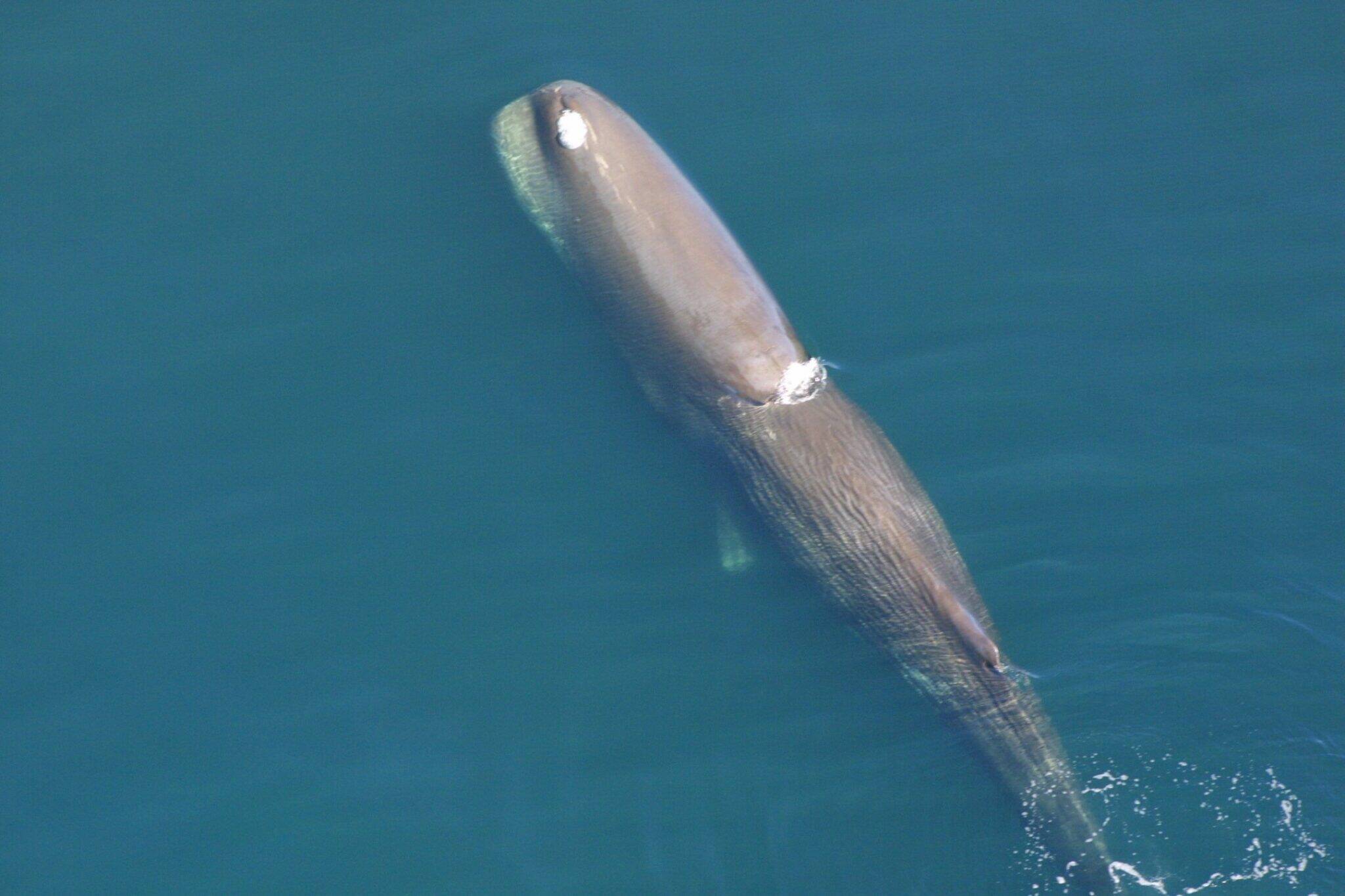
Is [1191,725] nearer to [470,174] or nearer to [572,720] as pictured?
[572,720]

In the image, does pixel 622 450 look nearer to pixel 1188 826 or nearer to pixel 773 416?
pixel 773 416

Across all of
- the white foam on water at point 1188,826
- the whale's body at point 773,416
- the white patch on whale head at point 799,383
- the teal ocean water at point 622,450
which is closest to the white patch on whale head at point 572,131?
the whale's body at point 773,416

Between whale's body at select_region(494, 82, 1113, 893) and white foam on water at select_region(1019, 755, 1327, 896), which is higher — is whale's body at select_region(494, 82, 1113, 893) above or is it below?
above

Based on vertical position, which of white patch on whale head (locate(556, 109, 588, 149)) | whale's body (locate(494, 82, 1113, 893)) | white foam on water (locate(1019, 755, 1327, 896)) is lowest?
white foam on water (locate(1019, 755, 1327, 896))

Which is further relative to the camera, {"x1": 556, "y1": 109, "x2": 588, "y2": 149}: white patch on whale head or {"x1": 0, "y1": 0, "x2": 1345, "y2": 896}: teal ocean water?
{"x1": 556, "y1": 109, "x2": 588, "y2": 149}: white patch on whale head

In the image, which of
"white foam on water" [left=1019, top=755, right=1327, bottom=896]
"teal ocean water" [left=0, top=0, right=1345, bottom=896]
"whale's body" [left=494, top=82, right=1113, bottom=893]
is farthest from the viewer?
"teal ocean water" [left=0, top=0, right=1345, bottom=896]

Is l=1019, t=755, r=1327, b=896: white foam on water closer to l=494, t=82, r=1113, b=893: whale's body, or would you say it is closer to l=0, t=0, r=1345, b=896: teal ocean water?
l=0, t=0, r=1345, b=896: teal ocean water

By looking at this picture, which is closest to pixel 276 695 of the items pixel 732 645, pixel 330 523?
pixel 330 523

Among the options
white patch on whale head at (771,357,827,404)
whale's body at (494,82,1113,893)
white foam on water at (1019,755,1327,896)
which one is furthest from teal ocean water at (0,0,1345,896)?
white patch on whale head at (771,357,827,404)
